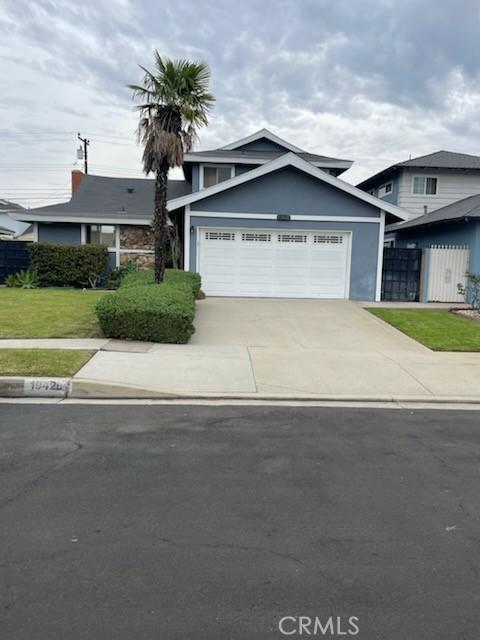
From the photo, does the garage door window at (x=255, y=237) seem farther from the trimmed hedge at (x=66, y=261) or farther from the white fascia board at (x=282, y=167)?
the trimmed hedge at (x=66, y=261)

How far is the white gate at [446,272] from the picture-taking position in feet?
61.6

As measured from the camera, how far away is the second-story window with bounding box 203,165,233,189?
22.1 m

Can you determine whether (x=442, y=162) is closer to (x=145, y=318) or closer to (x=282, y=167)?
(x=282, y=167)

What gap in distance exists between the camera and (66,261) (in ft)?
65.9

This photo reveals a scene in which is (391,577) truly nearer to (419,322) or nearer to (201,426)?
(201,426)

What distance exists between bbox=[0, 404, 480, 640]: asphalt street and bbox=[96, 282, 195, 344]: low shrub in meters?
4.03

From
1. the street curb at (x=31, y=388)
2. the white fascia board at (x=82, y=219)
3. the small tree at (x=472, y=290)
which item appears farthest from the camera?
the white fascia board at (x=82, y=219)

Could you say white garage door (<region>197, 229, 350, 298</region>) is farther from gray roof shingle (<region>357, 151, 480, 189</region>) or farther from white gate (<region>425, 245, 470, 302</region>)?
gray roof shingle (<region>357, 151, 480, 189</region>)

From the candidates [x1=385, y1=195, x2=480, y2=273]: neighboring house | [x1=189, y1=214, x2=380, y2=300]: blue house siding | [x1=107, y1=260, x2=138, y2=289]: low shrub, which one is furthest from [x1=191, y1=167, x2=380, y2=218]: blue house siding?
[x1=107, y1=260, x2=138, y2=289]: low shrub

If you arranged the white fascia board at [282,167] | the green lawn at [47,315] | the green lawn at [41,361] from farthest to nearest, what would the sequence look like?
1. the white fascia board at [282,167]
2. the green lawn at [47,315]
3. the green lawn at [41,361]

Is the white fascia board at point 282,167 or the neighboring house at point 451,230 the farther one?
the neighboring house at point 451,230

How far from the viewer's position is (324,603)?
2881 millimetres

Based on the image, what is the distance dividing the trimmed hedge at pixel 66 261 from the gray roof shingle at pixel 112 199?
148 cm

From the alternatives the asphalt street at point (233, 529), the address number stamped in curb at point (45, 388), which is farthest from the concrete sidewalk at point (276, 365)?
the asphalt street at point (233, 529)
